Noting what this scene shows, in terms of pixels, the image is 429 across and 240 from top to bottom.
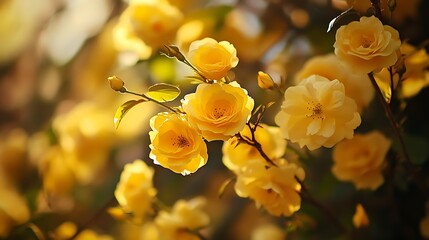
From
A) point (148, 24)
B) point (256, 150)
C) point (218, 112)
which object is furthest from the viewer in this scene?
point (148, 24)

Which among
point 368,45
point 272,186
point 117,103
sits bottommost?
point 117,103

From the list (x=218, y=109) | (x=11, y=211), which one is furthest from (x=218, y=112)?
(x=11, y=211)

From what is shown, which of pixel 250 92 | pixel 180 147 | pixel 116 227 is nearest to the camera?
pixel 180 147

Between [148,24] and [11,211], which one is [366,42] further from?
[11,211]

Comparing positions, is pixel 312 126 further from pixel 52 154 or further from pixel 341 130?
pixel 52 154

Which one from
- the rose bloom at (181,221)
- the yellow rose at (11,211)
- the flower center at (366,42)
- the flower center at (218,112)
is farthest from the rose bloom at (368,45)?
the yellow rose at (11,211)

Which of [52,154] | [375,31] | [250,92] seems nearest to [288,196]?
[375,31]

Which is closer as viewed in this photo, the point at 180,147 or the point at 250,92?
the point at 180,147
